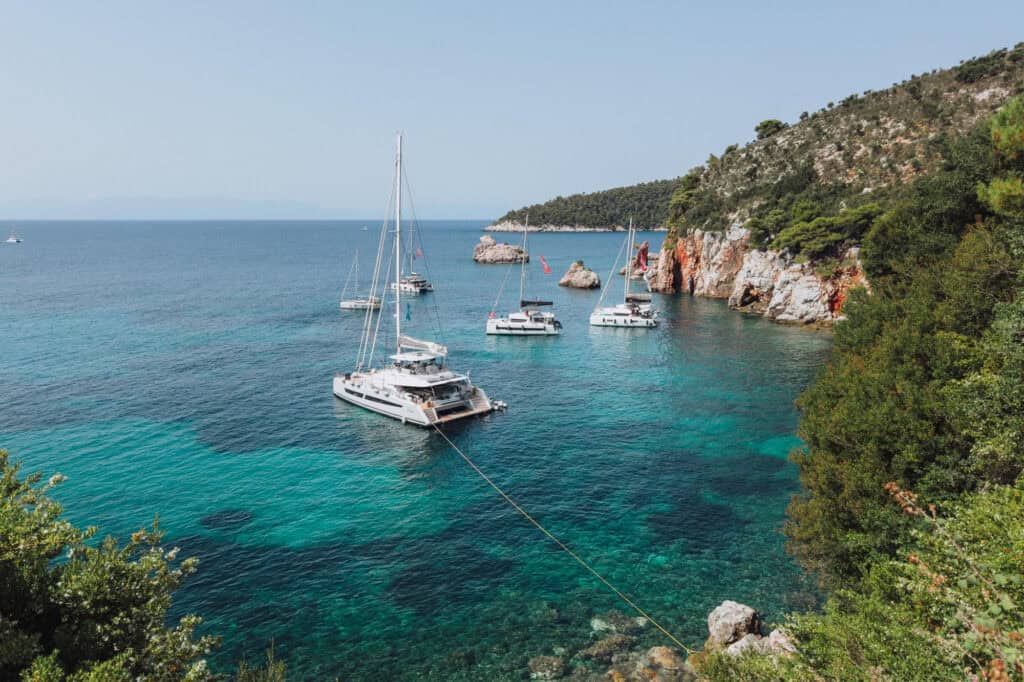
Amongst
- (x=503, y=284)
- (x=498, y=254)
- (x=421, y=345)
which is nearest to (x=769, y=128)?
(x=503, y=284)

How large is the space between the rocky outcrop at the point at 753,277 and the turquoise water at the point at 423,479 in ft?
21.0

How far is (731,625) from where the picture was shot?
71.1 ft

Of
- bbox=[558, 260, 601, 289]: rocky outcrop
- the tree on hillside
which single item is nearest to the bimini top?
bbox=[558, 260, 601, 289]: rocky outcrop

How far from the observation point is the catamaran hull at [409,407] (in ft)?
151

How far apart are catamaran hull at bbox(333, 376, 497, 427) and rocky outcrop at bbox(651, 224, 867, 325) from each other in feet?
136

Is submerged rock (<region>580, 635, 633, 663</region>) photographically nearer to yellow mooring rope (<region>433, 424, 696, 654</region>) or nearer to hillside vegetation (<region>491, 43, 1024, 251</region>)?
yellow mooring rope (<region>433, 424, 696, 654</region>)

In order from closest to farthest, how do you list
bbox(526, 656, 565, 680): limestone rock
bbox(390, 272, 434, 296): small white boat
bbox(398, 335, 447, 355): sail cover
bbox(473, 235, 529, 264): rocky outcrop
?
bbox(526, 656, 565, 680): limestone rock → bbox(398, 335, 447, 355): sail cover → bbox(390, 272, 434, 296): small white boat → bbox(473, 235, 529, 264): rocky outcrop

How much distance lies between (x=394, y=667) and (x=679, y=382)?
135ft

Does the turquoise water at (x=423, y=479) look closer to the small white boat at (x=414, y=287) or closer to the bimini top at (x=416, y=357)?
the bimini top at (x=416, y=357)

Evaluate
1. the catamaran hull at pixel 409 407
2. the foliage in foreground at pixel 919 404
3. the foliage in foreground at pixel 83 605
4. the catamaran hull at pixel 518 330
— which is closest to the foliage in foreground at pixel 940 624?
the foliage in foreground at pixel 919 404

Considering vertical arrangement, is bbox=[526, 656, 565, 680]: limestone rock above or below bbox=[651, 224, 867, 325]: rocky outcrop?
below

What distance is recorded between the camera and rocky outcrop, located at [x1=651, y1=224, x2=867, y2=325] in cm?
7550

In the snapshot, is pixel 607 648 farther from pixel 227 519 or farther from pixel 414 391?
pixel 414 391

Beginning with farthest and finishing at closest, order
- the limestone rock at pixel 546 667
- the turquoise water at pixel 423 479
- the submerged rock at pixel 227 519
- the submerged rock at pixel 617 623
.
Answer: the submerged rock at pixel 227 519 → the turquoise water at pixel 423 479 → the submerged rock at pixel 617 623 → the limestone rock at pixel 546 667
